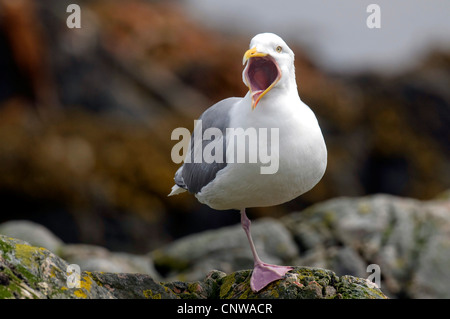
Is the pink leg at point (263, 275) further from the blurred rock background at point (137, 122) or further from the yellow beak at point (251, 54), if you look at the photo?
the blurred rock background at point (137, 122)

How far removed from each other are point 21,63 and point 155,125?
4332 mm

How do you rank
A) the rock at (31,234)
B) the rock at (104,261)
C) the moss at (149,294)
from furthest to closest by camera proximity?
the rock at (31,234)
the rock at (104,261)
the moss at (149,294)

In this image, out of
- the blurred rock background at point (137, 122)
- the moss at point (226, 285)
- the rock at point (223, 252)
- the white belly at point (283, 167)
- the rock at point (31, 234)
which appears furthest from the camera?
the blurred rock background at point (137, 122)

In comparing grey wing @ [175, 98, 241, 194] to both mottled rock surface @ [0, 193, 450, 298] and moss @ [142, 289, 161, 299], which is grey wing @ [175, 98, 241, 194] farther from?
mottled rock surface @ [0, 193, 450, 298]

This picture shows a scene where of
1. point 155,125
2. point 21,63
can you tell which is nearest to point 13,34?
point 21,63

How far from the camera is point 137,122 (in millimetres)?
15312

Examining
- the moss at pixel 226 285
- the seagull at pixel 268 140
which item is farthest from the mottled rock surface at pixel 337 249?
the seagull at pixel 268 140

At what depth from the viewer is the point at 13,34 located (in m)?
16.6

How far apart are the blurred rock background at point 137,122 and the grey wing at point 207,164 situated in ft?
20.1

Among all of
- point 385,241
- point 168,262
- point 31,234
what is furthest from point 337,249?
point 31,234

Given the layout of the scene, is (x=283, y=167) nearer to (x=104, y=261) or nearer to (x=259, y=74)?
(x=259, y=74)

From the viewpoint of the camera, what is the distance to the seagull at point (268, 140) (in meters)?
4.49

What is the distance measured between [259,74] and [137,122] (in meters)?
10.9
